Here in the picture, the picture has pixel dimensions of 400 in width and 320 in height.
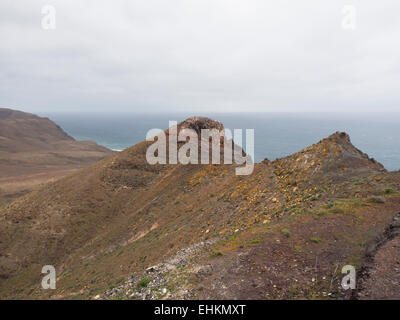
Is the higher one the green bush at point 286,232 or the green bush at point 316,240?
the green bush at point 286,232

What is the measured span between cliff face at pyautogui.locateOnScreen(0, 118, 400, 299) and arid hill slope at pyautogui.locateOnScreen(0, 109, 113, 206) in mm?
37790

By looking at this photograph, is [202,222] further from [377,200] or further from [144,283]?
[377,200]

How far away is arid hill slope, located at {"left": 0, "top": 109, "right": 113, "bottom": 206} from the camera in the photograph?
70.0 metres

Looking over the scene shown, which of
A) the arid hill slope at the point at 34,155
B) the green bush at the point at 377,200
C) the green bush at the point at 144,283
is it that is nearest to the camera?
the green bush at the point at 144,283

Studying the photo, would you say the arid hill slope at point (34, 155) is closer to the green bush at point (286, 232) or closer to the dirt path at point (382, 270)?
the green bush at point (286, 232)

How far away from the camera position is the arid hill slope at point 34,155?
7000 cm

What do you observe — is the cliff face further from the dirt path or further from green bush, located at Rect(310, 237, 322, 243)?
the dirt path

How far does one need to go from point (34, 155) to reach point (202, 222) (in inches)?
4893

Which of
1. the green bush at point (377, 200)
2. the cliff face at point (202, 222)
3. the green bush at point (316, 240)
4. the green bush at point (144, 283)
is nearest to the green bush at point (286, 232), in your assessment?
the cliff face at point (202, 222)

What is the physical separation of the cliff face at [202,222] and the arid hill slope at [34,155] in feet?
124

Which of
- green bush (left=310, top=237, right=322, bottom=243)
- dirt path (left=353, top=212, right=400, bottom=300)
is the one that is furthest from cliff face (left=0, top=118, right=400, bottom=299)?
dirt path (left=353, top=212, right=400, bottom=300)

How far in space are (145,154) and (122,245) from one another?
18900mm
